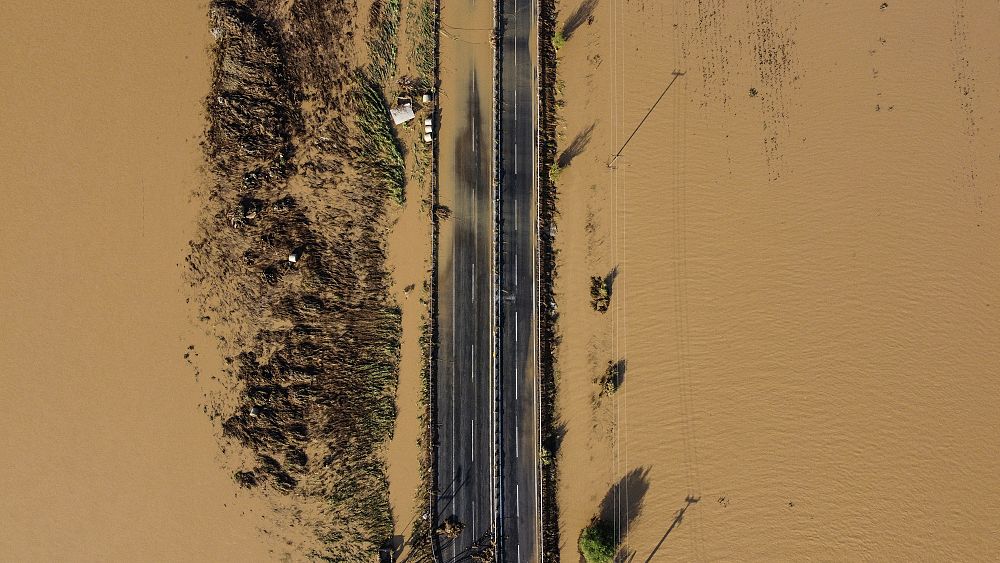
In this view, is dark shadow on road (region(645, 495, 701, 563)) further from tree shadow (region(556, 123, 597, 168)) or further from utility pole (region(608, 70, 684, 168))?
tree shadow (region(556, 123, 597, 168))

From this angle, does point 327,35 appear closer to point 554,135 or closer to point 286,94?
point 286,94

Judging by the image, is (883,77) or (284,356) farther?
(883,77)

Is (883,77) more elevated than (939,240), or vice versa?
(883,77)

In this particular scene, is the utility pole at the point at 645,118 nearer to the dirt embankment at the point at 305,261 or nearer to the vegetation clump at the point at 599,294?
the vegetation clump at the point at 599,294

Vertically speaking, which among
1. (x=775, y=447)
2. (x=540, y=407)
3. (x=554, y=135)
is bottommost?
(x=775, y=447)

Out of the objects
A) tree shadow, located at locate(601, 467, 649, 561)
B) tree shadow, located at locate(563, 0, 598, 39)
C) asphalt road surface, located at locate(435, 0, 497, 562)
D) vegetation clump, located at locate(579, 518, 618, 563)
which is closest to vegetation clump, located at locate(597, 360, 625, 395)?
tree shadow, located at locate(601, 467, 649, 561)

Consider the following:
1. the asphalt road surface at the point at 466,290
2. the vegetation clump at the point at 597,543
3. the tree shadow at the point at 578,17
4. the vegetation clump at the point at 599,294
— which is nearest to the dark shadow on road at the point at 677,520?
the vegetation clump at the point at 597,543

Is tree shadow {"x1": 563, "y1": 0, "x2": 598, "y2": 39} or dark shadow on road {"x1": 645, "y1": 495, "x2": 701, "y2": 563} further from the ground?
tree shadow {"x1": 563, "y1": 0, "x2": 598, "y2": 39}

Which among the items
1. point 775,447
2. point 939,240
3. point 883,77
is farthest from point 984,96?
point 775,447
